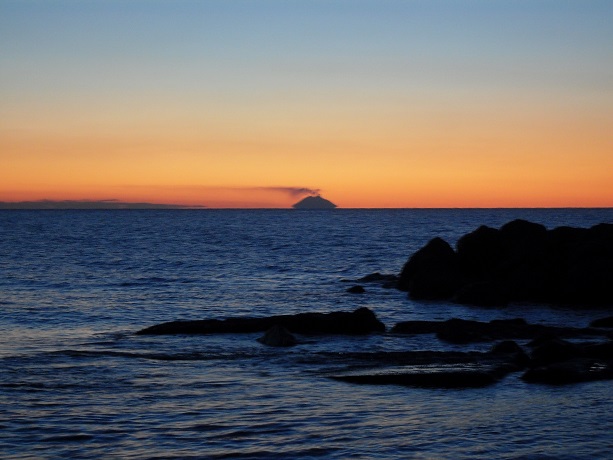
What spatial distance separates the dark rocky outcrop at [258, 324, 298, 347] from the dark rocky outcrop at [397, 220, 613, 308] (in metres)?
12.8

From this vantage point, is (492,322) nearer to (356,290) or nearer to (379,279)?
(356,290)

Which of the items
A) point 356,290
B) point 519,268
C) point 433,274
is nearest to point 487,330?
point 433,274

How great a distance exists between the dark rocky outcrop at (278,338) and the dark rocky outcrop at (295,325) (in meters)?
1.59

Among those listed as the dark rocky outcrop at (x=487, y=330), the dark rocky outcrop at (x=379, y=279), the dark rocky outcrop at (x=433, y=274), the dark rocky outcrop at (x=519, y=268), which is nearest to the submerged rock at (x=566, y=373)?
the dark rocky outcrop at (x=487, y=330)

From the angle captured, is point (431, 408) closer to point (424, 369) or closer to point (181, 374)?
point (424, 369)

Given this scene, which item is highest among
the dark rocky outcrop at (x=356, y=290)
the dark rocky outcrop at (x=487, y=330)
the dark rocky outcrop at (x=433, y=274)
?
the dark rocky outcrop at (x=433, y=274)

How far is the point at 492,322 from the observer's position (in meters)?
24.8

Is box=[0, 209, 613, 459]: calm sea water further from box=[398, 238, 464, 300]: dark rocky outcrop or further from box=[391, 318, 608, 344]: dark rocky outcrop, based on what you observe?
box=[398, 238, 464, 300]: dark rocky outcrop

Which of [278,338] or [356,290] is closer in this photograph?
[278,338]

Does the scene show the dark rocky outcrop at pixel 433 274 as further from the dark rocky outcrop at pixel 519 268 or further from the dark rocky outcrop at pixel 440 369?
the dark rocky outcrop at pixel 440 369

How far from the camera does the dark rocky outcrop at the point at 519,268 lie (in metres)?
32.5

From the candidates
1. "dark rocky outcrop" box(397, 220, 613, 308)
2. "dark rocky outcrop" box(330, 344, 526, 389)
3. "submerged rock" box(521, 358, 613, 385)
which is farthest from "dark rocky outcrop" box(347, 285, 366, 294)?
"submerged rock" box(521, 358, 613, 385)

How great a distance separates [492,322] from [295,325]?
609cm

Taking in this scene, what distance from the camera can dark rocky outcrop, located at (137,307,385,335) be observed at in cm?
2355
